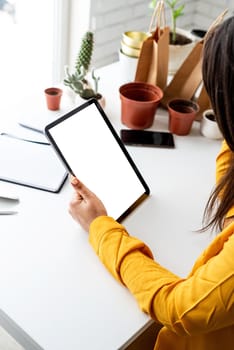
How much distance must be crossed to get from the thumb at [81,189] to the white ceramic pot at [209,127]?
0.48 meters

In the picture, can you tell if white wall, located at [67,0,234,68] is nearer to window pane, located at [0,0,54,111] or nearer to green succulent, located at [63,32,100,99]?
window pane, located at [0,0,54,111]

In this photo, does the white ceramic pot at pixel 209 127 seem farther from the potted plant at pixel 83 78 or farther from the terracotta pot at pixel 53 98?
the terracotta pot at pixel 53 98

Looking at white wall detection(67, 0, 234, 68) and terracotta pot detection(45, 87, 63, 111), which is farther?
white wall detection(67, 0, 234, 68)

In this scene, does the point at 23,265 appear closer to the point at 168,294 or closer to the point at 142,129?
the point at 168,294

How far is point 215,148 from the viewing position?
133 centimetres

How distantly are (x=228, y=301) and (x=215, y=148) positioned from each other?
0.63 meters

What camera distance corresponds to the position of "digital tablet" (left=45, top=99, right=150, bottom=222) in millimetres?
1043

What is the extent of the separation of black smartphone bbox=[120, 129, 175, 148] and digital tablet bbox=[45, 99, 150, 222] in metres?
0.17

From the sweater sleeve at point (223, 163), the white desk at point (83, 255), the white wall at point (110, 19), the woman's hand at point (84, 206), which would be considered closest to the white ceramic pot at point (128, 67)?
the white desk at point (83, 255)

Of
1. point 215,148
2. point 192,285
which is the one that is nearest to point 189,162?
point 215,148

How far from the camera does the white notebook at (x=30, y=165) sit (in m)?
1.12

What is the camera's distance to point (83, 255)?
0.96 m

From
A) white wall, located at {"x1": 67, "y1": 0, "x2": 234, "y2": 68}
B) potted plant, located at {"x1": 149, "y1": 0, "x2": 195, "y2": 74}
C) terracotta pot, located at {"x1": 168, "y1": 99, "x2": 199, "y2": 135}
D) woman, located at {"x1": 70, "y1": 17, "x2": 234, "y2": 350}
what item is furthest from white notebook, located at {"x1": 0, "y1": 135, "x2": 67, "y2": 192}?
white wall, located at {"x1": 67, "y1": 0, "x2": 234, "y2": 68}

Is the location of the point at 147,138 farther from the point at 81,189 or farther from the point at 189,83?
the point at 81,189
